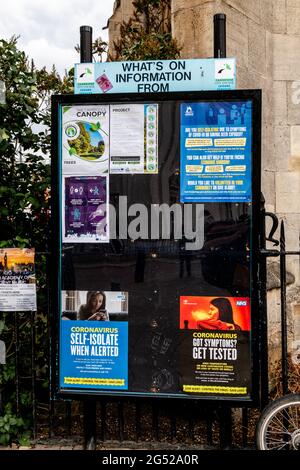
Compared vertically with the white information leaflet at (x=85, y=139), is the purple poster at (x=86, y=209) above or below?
below

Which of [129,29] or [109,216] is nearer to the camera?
[109,216]

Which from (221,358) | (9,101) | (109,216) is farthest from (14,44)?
(221,358)

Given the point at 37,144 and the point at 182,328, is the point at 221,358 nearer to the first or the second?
the point at 182,328

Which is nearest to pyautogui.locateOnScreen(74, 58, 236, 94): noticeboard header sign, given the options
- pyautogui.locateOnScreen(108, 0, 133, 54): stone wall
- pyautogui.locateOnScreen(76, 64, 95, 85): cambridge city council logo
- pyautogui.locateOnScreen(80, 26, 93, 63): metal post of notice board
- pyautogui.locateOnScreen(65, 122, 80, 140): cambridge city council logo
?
pyautogui.locateOnScreen(76, 64, 95, 85): cambridge city council logo

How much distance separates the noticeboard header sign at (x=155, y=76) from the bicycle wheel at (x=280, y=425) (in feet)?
7.07

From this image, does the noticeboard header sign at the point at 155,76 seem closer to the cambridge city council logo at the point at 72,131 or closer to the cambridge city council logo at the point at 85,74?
the cambridge city council logo at the point at 85,74

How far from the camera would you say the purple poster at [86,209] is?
3.44 meters

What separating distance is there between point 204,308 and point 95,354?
845mm

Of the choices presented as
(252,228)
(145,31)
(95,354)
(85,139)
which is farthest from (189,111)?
(145,31)

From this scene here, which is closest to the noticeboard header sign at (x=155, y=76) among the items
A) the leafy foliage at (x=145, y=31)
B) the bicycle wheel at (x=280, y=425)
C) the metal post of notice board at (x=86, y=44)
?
the metal post of notice board at (x=86, y=44)

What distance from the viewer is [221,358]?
11.1 ft

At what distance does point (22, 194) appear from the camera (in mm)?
3938

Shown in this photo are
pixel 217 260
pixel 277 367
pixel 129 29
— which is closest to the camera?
pixel 217 260

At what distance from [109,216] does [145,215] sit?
25cm
